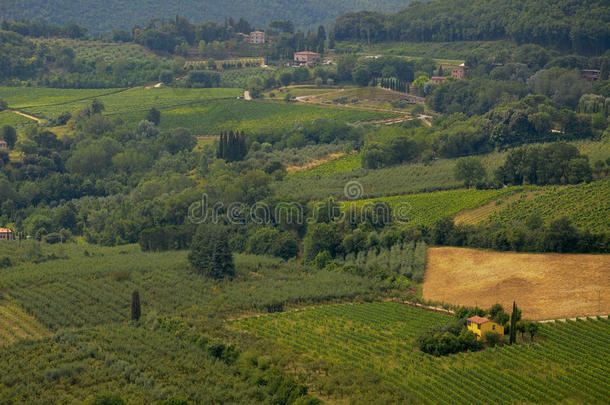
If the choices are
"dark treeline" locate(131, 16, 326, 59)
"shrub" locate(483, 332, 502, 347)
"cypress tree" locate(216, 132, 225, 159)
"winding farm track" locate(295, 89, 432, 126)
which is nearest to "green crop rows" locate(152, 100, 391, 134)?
"winding farm track" locate(295, 89, 432, 126)

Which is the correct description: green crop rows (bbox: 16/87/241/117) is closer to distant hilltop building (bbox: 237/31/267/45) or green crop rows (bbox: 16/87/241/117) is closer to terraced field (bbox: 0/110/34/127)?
terraced field (bbox: 0/110/34/127)

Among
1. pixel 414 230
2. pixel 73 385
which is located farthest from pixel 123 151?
pixel 73 385

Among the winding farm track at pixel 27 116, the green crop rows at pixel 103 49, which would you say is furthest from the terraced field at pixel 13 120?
the green crop rows at pixel 103 49

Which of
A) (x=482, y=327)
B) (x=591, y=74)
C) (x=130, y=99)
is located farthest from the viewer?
(x=130, y=99)

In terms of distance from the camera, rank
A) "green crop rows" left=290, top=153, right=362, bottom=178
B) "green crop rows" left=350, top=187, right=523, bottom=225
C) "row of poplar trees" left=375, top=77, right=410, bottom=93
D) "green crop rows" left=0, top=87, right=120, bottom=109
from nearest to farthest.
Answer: "green crop rows" left=350, top=187, right=523, bottom=225
"green crop rows" left=290, top=153, right=362, bottom=178
"green crop rows" left=0, top=87, right=120, bottom=109
"row of poplar trees" left=375, top=77, right=410, bottom=93

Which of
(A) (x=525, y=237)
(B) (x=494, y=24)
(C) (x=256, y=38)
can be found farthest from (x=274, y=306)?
(C) (x=256, y=38)

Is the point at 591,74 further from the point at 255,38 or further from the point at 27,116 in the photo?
the point at 27,116

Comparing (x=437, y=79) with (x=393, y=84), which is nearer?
(x=437, y=79)
